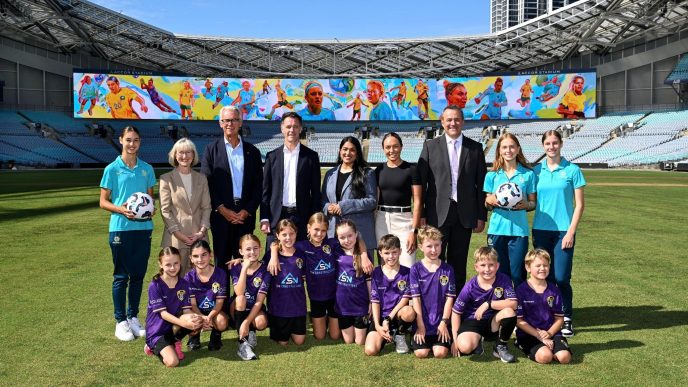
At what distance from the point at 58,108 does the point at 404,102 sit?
33171 millimetres

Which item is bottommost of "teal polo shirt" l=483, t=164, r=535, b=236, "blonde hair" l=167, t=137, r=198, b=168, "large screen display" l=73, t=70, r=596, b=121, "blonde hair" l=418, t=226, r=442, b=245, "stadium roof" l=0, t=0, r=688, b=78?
"blonde hair" l=418, t=226, r=442, b=245

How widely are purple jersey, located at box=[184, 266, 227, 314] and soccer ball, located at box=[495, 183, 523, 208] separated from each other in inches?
114

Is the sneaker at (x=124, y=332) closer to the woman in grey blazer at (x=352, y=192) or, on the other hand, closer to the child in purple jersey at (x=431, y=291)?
the woman in grey blazer at (x=352, y=192)

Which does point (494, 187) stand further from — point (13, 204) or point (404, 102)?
point (404, 102)

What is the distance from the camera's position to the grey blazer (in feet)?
19.7

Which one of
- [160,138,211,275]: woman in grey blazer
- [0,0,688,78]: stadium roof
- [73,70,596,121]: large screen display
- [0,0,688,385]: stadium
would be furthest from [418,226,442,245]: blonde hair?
[73,70,596,121]: large screen display

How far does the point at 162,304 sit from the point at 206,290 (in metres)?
0.45

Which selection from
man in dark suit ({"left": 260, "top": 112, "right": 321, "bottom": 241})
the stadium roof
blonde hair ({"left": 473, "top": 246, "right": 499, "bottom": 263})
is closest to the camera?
blonde hair ({"left": 473, "top": 246, "right": 499, "bottom": 263})

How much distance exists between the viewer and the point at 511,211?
5.91m

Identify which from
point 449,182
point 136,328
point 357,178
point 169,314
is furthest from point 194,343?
point 449,182

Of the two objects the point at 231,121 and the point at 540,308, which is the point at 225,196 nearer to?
the point at 231,121

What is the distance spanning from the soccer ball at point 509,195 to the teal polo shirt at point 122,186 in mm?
3567

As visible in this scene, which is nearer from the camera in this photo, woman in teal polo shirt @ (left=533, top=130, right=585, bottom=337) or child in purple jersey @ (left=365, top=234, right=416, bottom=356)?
child in purple jersey @ (left=365, top=234, right=416, bottom=356)

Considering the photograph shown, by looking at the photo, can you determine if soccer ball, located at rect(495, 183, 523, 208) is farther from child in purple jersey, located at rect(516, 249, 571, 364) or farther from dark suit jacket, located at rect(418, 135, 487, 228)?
child in purple jersey, located at rect(516, 249, 571, 364)
